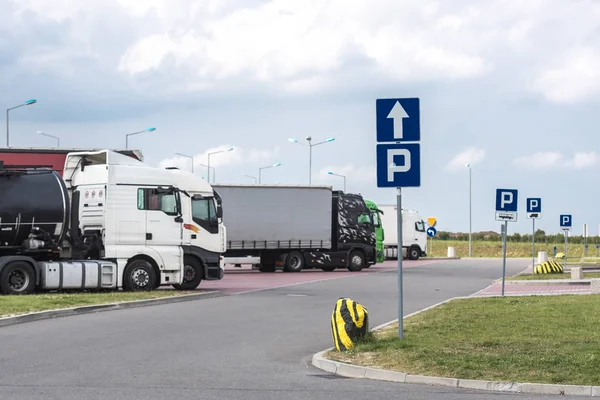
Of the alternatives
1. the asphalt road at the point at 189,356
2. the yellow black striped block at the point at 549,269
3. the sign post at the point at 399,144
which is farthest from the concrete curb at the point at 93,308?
the yellow black striped block at the point at 549,269

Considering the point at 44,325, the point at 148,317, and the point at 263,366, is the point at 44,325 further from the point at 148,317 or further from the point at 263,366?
the point at 263,366

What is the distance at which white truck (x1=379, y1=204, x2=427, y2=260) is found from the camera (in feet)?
200

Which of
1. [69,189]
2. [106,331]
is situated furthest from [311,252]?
[106,331]

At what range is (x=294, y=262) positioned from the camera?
145 feet

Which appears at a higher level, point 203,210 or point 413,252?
point 203,210

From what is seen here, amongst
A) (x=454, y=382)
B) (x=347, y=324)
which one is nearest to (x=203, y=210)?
(x=347, y=324)

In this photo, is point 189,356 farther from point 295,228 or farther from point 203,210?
point 295,228

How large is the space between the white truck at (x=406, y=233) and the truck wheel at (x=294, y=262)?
1611 centimetres

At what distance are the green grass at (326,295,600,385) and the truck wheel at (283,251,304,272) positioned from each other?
25.3 m

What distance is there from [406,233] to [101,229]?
4003 centimetres

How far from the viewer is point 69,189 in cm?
2600

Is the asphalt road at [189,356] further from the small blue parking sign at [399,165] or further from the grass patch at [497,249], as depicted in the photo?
the grass patch at [497,249]

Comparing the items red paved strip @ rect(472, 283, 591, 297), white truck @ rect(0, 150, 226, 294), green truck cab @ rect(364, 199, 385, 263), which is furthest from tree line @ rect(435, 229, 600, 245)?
white truck @ rect(0, 150, 226, 294)

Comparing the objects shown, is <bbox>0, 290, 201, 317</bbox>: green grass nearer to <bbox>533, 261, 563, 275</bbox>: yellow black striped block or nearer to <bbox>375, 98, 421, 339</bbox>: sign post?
<bbox>375, 98, 421, 339</bbox>: sign post
